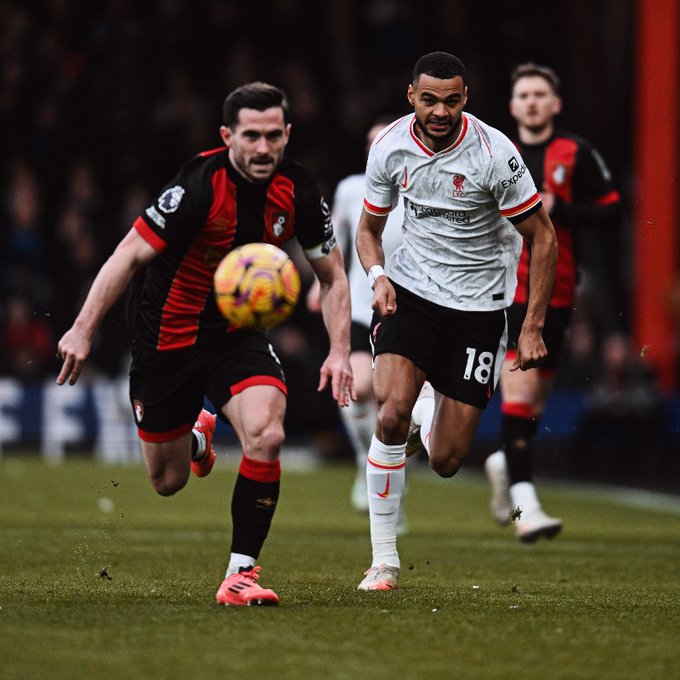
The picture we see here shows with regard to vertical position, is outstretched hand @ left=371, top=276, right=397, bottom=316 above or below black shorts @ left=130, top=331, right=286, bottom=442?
above

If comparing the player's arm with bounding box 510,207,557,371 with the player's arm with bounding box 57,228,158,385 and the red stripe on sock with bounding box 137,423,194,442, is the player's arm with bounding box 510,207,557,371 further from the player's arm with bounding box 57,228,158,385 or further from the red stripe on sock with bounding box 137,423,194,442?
the player's arm with bounding box 57,228,158,385

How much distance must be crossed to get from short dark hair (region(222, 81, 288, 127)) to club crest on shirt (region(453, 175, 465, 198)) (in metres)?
0.90

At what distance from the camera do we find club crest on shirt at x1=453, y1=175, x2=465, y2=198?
6557mm

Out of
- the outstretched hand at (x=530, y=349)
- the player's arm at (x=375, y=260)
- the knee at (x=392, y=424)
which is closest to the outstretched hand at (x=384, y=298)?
the player's arm at (x=375, y=260)

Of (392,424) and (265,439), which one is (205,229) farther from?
(392,424)

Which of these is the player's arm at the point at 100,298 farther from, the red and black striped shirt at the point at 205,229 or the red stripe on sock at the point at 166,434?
the red stripe on sock at the point at 166,434

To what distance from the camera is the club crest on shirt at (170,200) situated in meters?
5.95

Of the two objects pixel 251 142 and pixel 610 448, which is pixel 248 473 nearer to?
pixel 251 142

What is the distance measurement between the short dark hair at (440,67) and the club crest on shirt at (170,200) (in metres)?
1.17

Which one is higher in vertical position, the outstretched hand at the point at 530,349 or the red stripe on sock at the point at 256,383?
the outstretched hand at the point at 530,349

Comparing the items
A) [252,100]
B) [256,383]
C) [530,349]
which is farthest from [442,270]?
[252,100]

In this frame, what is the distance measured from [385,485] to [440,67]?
1875mm

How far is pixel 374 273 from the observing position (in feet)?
21.6

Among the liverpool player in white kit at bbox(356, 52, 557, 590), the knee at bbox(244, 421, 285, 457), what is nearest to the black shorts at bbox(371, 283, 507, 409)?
the liverpool player in white kit at bbox(356, 52, 557, 590)
